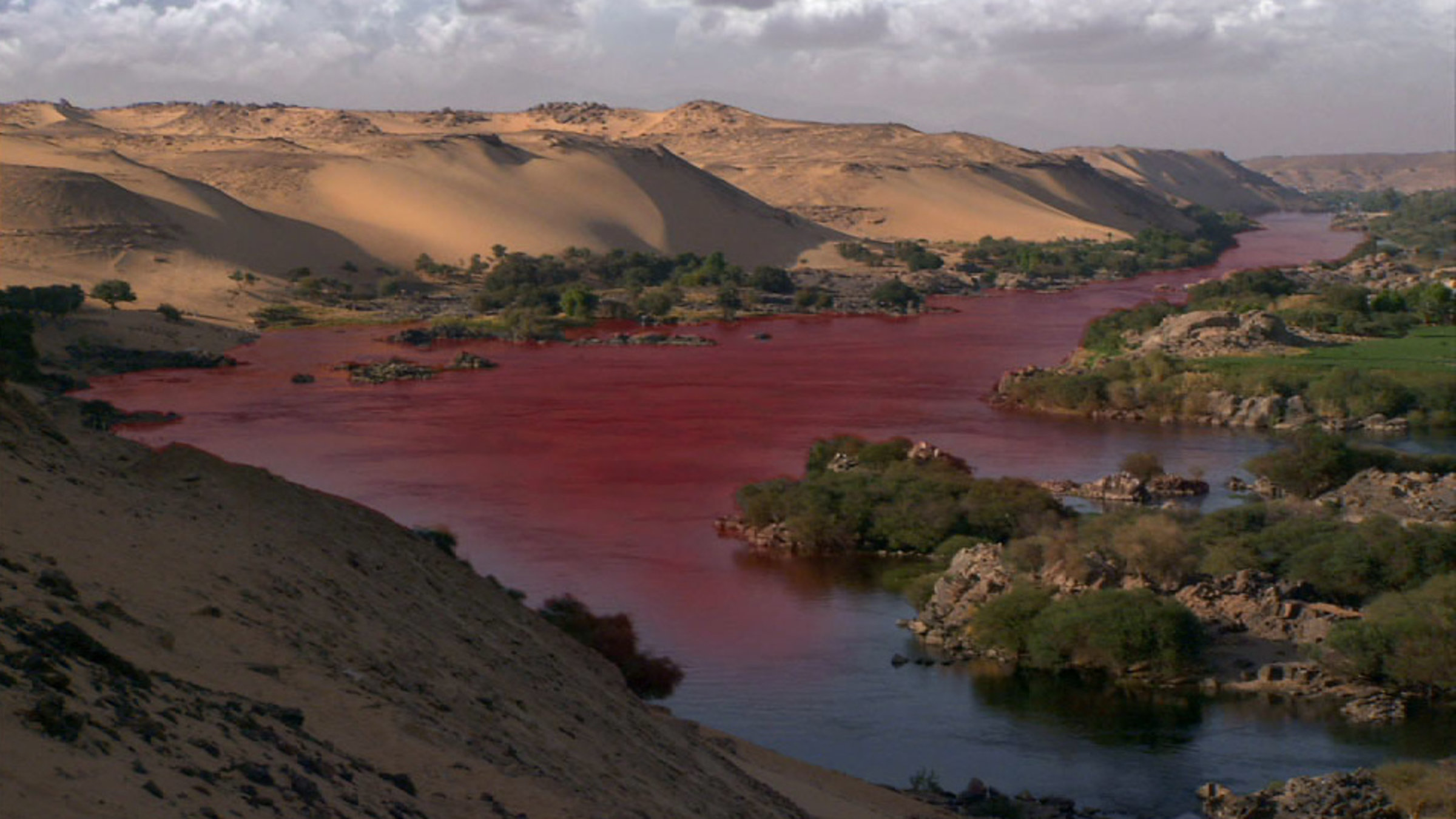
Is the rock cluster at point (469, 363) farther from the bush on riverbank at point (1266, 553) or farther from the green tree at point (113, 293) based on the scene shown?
the bush on riverbank at point (1266, 553)

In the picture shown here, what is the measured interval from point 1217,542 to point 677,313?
3985 cm

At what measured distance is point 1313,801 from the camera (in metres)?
13.3

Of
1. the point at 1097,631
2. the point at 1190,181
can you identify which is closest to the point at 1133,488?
the point at 1097,631

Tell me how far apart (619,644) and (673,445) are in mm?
17088

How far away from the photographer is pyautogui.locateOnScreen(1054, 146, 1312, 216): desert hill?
172 meters

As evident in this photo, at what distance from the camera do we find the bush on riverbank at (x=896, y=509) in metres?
24.7

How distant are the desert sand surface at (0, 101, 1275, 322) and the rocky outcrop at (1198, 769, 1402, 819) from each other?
45937 millimetres

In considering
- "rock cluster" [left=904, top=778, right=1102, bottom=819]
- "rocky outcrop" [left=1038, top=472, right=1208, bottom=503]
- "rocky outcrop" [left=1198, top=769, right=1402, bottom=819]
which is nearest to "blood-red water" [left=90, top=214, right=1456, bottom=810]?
"rock cluster" [left=904, top=778, right=1102, bottom=819]

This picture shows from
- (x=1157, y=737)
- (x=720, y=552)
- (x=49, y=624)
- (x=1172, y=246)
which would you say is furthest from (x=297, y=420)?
(x=1172, y=246)

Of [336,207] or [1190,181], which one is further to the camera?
[1190,181]

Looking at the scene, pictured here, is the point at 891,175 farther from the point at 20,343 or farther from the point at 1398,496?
the point at 1398,496

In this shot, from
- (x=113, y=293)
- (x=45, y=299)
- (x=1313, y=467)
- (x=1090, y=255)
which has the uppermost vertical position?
(x=1090, y=255)

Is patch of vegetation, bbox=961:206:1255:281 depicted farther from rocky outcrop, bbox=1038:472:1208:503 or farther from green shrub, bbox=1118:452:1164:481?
rocky outcrop, bbox=1038:472:1208:503

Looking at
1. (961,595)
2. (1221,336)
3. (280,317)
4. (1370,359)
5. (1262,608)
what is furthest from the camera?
(280,317)
